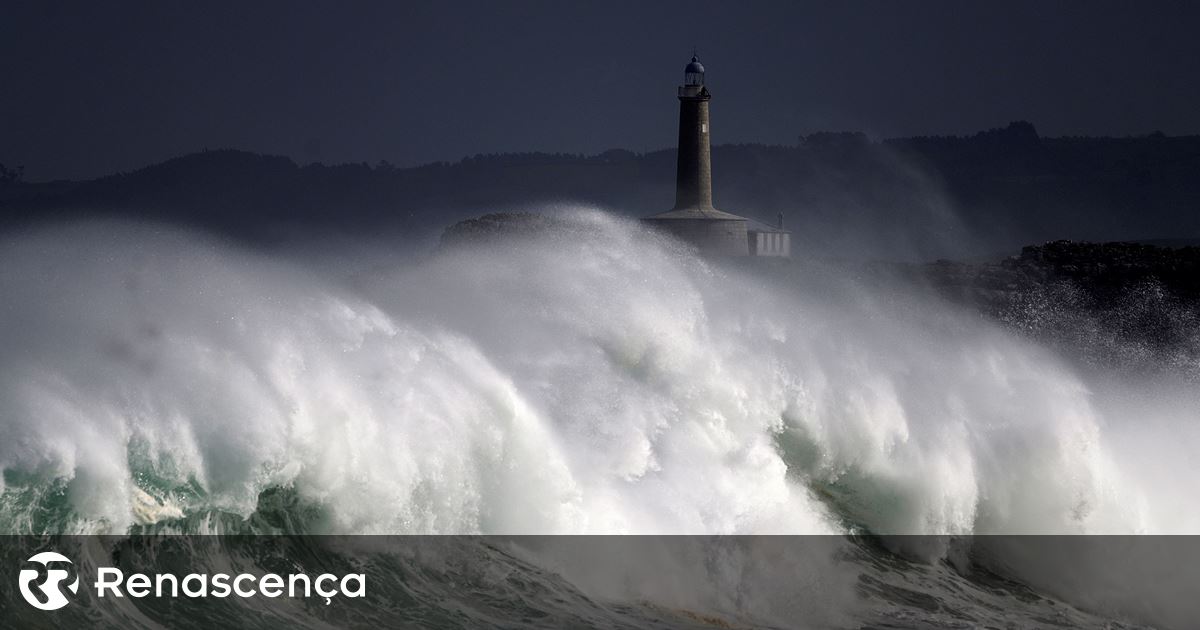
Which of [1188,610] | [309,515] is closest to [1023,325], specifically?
[1188,610]

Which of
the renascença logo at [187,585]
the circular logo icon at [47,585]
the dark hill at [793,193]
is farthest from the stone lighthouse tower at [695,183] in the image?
the circular logo icon at [47,585]

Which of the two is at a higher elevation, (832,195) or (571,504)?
(832,195)

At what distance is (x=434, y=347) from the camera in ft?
56.3

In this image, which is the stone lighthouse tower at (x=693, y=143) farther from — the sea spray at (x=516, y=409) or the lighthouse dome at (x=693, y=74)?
the sea spray at (x=516, y=409)

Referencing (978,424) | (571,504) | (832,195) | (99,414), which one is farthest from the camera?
(832,195)

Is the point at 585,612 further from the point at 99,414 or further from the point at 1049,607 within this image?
the point at 1049,607

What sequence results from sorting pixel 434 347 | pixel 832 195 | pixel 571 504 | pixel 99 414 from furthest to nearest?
pixel 832 195, pixel 434 347, pixel 571 504, pixel 99 414

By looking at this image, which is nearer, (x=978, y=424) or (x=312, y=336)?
(x=312, y=336)

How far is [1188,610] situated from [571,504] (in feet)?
22.8

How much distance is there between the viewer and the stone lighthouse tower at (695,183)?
5803 cm

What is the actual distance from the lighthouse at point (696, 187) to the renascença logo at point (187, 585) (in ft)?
147

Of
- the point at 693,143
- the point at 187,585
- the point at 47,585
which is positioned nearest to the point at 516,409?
the point at 187,585

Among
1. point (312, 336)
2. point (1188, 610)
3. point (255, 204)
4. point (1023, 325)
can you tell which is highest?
point (255, 204)

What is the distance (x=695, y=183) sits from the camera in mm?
59062
